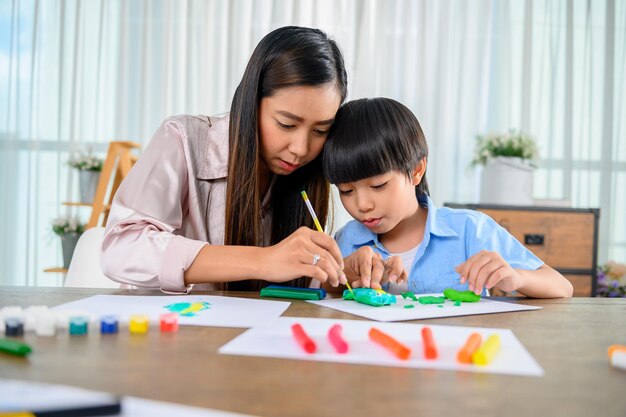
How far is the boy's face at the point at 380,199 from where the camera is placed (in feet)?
4.39

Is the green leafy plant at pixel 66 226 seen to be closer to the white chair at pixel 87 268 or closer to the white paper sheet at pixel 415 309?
the white chair at pixel 87 268

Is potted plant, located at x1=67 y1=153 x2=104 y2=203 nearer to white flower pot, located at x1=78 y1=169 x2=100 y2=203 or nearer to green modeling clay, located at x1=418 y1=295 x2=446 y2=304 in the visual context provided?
white flower pot, located at x1=78 y1=169 x2=100 y2=203

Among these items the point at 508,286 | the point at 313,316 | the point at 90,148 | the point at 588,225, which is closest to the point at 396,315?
the point at 313,316

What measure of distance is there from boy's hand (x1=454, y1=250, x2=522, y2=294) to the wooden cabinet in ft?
→ 6.14

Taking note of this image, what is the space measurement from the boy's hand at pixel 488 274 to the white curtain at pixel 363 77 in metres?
2.58

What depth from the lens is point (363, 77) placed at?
3.64 meters

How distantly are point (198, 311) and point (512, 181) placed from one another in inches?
98.1

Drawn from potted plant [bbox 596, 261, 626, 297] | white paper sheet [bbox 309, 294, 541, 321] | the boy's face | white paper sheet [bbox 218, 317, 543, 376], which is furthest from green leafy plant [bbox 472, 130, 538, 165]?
white paper sheet [bbox 218, 317, 543, 376]

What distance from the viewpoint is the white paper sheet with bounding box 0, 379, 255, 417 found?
39cm

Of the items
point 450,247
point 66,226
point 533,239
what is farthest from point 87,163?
point 450,247

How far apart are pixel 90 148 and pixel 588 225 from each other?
2725 millimetres

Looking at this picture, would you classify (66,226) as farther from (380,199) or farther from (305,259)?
(305,259)

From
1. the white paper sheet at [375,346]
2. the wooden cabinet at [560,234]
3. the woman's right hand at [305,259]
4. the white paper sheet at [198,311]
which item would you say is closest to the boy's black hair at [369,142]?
the woman's right hand at [305,259]

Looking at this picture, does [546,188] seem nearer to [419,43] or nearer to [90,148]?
[419,43]
